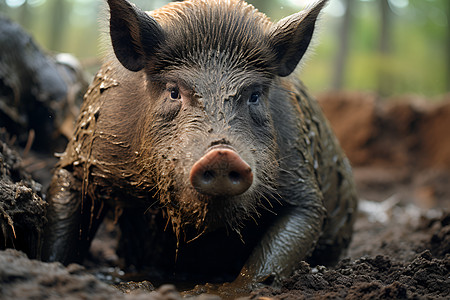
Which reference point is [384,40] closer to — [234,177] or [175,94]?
[175,94]

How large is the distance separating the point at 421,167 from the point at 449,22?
843 cm

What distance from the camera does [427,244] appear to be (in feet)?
12.5

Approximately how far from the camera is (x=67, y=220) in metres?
3.03

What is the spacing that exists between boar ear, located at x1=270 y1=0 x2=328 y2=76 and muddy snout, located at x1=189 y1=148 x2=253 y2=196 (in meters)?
1.03

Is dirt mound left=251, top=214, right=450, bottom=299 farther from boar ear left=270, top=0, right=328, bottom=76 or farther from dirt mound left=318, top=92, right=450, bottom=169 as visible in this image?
dirt mound left=318, top=92, right=450, bottom=169

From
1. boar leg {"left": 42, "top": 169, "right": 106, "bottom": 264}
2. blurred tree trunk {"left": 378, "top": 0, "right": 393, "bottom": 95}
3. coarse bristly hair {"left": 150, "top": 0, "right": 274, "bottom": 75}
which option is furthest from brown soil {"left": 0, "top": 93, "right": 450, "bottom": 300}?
blurred tree trunk {"left": 378, "top": 0, "right": 393, "bottom": 95}

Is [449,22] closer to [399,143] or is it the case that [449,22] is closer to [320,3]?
[399,143]

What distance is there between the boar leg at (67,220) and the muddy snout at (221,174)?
1234 mm

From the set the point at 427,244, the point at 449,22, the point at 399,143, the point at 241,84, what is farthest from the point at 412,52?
the point at 241,84

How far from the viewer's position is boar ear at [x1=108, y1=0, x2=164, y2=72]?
8.45 feet

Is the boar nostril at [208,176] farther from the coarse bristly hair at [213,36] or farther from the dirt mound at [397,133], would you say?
the dirt mound at [397,133]

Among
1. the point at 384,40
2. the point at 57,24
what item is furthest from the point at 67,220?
the point at 384,40

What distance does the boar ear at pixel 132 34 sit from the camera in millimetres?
2576

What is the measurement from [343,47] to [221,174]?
1426 centimetres
